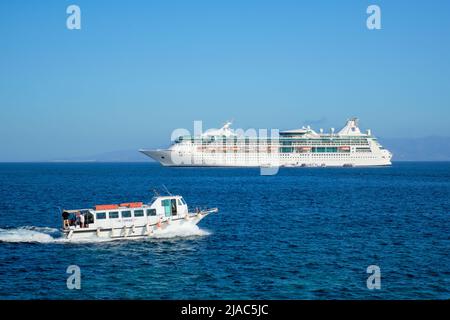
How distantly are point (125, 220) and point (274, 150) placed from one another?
5774 inches

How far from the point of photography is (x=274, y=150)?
582 ft

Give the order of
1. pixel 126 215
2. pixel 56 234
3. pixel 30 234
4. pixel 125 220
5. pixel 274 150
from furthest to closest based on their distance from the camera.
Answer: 1. pixel 274 150
2. pixel 56 234
3. pixel 30 234
4. pixel 126 215
5. pixel 125 220

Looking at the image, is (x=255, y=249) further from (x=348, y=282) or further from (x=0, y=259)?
(x=0, y=259)

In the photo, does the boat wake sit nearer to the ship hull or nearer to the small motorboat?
the small motorboat

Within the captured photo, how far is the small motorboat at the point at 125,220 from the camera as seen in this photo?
106 feet

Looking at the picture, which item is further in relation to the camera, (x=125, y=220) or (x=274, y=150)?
(x=274, y=150)

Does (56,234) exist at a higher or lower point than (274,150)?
lower

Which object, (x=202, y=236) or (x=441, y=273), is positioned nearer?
(x=441, y=273)

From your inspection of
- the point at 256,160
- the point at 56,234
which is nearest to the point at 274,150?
the point at 256,160

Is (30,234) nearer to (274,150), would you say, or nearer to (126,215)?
(126,215)

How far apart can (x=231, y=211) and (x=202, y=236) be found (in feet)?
54.8

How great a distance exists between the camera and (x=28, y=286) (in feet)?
73.0

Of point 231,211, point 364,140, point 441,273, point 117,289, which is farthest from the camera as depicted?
point 364,140
